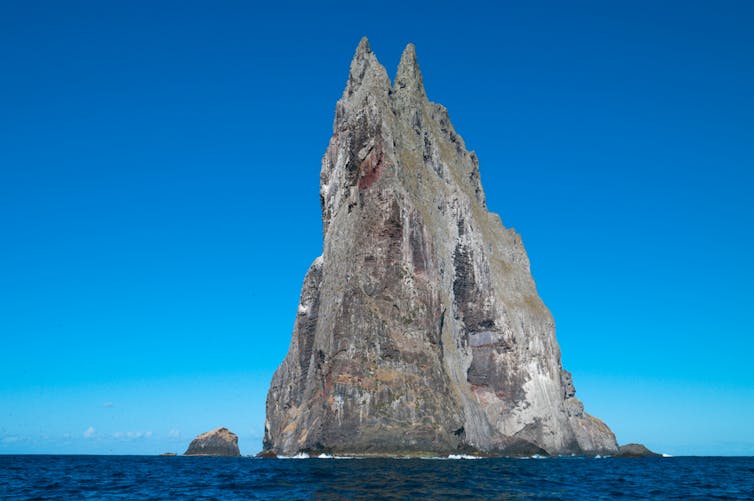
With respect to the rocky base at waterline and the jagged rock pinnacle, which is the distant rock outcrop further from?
the jagged rock pinnacle

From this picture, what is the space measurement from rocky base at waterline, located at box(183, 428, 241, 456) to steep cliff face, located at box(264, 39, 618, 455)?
17218 mm

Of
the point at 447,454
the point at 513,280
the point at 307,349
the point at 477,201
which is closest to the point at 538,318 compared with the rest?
the point at 513,280

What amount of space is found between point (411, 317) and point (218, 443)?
205 feet

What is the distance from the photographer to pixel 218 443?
135m

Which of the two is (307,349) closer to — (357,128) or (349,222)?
(349,222)

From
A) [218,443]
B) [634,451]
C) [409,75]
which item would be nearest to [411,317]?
[409,75]

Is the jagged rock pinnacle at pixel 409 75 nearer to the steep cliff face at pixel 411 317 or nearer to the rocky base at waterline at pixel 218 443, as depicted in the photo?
the steep cliff face at pixel 411 317

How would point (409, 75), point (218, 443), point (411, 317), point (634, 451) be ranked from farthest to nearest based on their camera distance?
point (634, 451), point (218, 443), point (409, 75), point (411, 317)

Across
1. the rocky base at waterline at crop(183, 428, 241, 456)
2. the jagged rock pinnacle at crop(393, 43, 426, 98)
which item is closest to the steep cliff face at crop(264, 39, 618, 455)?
the jagged rock pinnacle at crop(393, 43, 426, 98)

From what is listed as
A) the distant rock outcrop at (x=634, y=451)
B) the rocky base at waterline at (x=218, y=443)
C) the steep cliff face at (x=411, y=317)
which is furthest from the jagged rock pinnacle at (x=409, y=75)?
the distant rock outcrop at (x=634, y=451)

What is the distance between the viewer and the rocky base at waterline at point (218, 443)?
442 feet

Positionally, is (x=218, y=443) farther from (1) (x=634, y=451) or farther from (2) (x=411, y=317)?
(1) (x=634, y=451)

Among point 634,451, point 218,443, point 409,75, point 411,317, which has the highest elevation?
point 409,75

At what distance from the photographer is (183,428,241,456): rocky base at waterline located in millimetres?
134750
